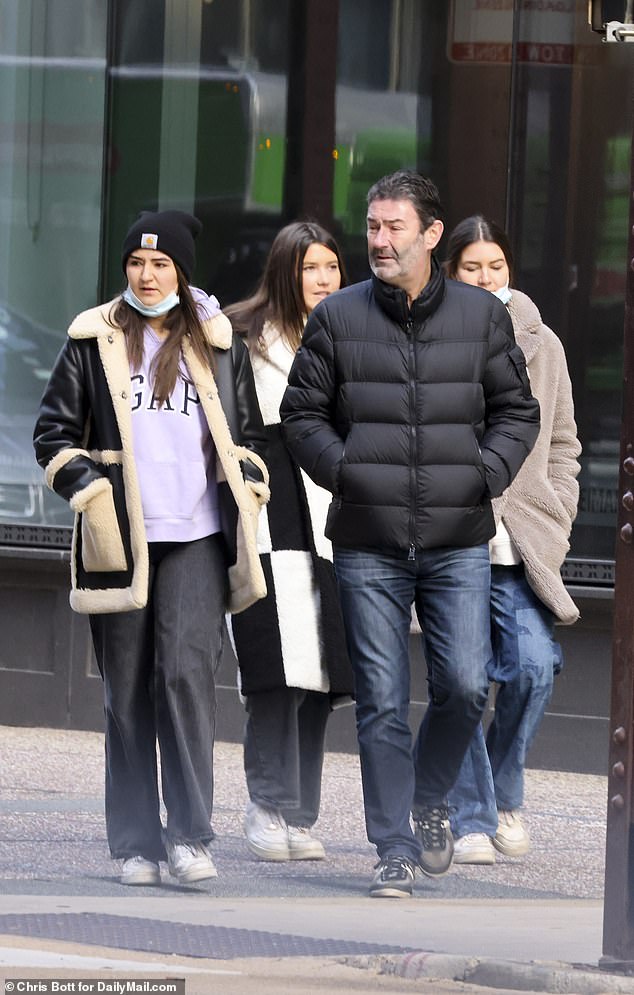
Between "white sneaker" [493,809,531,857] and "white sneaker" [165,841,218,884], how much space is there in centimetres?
117

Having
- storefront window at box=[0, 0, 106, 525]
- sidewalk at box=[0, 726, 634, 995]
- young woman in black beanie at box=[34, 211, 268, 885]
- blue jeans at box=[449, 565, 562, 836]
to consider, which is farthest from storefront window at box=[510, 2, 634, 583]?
young woman in black beanie at box=[34, 211, 268, 885]

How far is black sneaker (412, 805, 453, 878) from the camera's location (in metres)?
6.47

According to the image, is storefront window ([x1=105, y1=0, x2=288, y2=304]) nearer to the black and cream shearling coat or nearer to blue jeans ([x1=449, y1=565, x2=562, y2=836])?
blue jeans ([x1=449, y1=565, x2=562, y2=836])

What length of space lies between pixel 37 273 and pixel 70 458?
413 cm

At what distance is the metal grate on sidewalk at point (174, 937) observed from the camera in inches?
208

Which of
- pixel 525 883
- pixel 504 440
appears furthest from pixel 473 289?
pixel 525 883

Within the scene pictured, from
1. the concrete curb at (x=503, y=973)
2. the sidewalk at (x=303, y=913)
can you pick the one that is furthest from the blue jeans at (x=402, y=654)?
the concrete curb at (x=503, y=973)

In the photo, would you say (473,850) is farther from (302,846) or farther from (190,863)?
(190,863)

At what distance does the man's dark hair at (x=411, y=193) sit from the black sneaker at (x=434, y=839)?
1.75 meters

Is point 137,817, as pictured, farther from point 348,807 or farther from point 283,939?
point 348,807

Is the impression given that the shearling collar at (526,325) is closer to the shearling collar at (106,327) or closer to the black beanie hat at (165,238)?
the shearling collar at (106,327)

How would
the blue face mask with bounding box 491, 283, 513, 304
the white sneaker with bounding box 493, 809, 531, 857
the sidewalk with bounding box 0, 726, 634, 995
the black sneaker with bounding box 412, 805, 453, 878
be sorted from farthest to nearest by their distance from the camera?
the blue face mask with bounding box 491, 283, 513, 304, the white sneaker with bounding box 493, 809, 531, 857, the black sneaker with bounding box 412, 805, 453, 878, the sidewalk with bounding box 0, 726, 634, 995

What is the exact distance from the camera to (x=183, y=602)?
246 inches

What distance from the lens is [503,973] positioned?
4957mm
